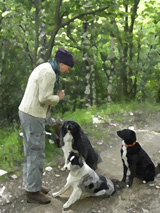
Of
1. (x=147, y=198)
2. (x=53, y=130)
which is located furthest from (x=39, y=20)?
(x=147, y=198)

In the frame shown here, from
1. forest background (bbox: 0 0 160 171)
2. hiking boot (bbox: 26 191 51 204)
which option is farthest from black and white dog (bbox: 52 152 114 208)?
Answer: forest background (bbox: 0 0 160 171)

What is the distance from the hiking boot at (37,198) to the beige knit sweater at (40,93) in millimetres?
1423

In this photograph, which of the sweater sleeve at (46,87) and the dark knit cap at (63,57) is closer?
the sweater sleeve at (46,87)

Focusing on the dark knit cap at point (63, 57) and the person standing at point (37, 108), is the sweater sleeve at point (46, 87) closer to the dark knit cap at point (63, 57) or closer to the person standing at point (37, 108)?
the person standing at point (37, 108)

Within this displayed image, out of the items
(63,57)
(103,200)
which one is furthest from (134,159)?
(63,57)

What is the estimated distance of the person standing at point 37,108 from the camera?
11.6ft

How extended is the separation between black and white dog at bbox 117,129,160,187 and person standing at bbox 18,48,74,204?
1.60 meters

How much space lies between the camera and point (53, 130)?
6504mm

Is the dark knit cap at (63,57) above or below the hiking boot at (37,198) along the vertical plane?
above

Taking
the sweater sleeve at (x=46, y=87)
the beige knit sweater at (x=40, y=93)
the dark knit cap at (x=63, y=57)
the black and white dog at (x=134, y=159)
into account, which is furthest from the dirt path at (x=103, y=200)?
the dark knit cap at (x=63, y=57)

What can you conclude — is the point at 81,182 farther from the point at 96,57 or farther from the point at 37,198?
the point at 96,57

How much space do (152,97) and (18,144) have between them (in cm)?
1114

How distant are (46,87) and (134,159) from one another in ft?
7.52

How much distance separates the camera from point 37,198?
3992 millimetres
